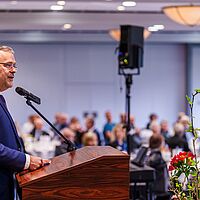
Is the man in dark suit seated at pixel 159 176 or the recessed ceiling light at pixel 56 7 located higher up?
the recessed ceiling light at pixel 56 7

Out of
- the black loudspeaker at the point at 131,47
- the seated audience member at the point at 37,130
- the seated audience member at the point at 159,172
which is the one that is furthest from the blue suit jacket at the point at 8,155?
the seated audience member at the point at 37,130

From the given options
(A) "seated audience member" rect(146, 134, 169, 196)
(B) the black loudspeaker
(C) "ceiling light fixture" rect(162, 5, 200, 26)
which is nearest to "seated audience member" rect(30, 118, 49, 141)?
(C) "ceiling light fixture" rect(162, 5, 200, 26)

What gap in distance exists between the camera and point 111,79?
51.1ft

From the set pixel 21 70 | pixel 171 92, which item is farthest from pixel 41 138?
pixel 171 92

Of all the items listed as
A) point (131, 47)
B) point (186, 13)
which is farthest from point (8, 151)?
point (186, 13)

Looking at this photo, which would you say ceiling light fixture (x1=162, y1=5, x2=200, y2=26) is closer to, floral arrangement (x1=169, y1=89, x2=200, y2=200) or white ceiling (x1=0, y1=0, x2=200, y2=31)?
white ceiling (x1=0, y1=0, x2=200, y2=31)

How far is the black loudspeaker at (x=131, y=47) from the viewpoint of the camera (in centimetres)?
731

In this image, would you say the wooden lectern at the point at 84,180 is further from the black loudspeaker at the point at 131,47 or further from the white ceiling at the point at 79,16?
the white ceiling at the point at 79,16

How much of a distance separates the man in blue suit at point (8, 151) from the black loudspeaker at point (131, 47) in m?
4.18

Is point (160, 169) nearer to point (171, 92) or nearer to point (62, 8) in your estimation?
point (62, 8)

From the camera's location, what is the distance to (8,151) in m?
2.97

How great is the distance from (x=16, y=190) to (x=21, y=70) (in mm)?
12274

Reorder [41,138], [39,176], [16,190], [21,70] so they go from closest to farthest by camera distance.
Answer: [39,176]
[16,190]
[41,138]
[21,70]

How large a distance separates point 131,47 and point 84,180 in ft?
15.5
